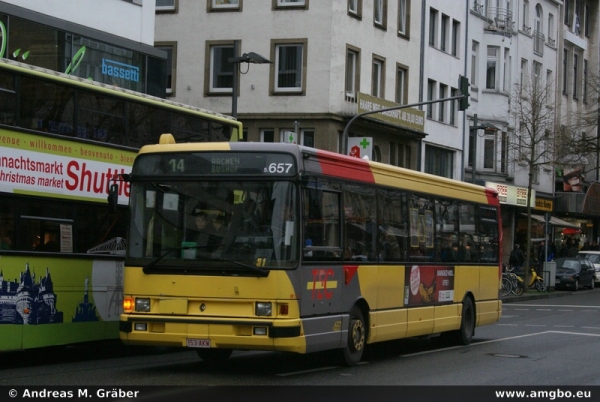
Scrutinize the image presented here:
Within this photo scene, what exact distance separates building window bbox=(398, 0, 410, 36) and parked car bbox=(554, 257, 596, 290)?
13.2 metres

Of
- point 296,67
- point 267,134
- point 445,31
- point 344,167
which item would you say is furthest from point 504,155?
point 344,167

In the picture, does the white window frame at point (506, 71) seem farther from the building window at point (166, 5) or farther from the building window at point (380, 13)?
the building window at point (166, 5)

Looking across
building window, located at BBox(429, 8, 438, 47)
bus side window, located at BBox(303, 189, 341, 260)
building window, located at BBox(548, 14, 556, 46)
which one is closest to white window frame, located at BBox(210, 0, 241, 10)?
building window, located at BBox(429, 8, 438, 47)

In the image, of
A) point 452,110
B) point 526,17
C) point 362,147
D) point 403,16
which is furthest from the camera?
point 526,17

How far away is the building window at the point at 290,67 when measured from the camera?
43844 millimetres

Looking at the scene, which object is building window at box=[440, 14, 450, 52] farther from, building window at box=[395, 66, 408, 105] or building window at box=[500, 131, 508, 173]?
building window at box=[500, 131, 508, 173]

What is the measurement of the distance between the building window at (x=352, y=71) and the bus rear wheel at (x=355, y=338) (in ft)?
95.4

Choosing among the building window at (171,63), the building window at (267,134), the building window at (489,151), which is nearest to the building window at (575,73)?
the building window at (489,151)

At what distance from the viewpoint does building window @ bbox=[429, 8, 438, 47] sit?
53.0 metres

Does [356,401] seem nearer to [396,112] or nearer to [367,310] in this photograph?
[367,310]

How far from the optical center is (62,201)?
15.5 meters

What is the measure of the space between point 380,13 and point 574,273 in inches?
599

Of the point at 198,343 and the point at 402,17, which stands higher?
the point at 402,17

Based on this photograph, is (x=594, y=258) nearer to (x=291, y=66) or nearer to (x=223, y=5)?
(x=291, y=66)
